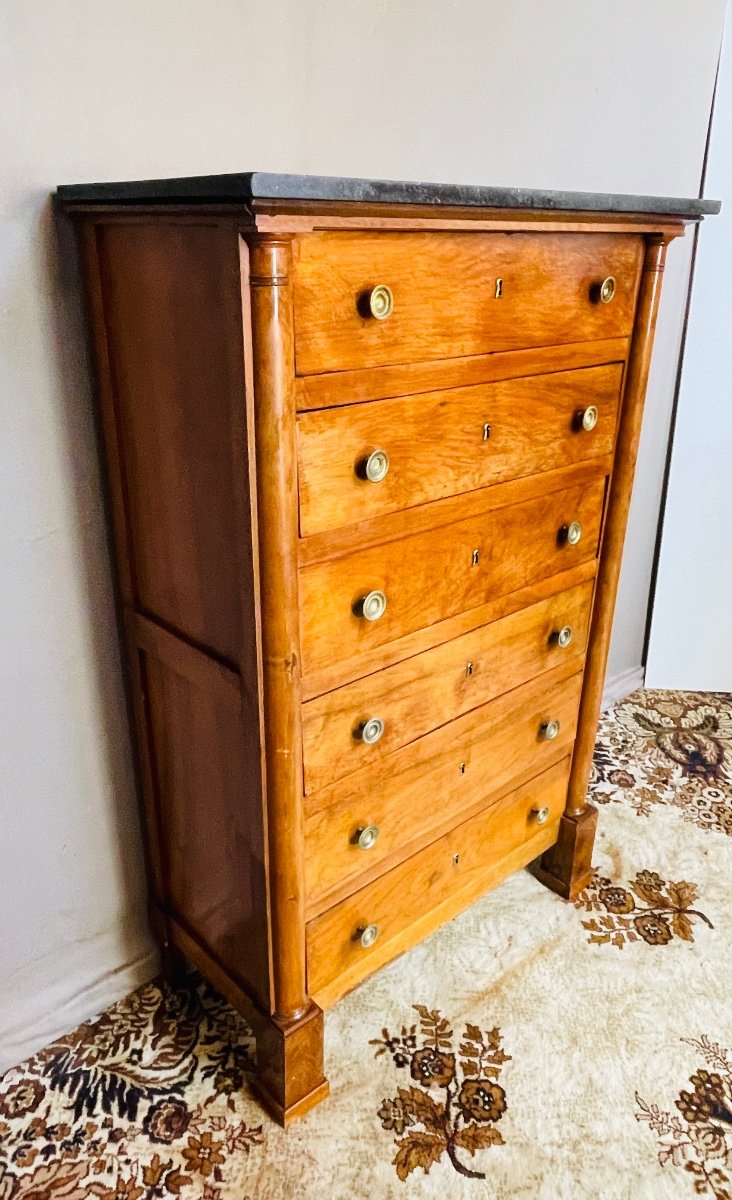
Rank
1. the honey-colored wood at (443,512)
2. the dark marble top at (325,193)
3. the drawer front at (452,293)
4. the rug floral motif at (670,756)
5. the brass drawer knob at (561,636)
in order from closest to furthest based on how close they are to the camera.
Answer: the dark marble top at (325,193)
the drawer front at (452,293)
the honey-colored wood at (443,512)
the brass drawer knob at (561,636)
the rug floral motif at (670,756)

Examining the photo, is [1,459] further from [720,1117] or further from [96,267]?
[720,1117]

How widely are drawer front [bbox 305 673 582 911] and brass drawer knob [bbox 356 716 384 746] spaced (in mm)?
68

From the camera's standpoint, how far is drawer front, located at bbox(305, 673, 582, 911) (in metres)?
1.32

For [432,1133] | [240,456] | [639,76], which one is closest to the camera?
[240,456]

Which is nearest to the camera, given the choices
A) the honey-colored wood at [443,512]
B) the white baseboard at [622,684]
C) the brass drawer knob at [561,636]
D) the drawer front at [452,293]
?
the drawer front at [452,293]

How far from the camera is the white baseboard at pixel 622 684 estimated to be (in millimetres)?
2666

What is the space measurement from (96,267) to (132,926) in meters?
1.14

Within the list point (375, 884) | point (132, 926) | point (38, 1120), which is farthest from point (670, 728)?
point (38, 1120)

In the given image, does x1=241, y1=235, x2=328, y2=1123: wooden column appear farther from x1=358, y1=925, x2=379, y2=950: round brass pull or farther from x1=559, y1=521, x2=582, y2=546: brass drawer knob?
x1=559, y1=521, x2=582, y2=546: brass drawer knob

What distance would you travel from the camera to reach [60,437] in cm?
130

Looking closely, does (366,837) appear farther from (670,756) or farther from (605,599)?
(670,756)

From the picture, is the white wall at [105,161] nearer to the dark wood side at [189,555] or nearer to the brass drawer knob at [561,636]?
the dark wood side at [189,555]

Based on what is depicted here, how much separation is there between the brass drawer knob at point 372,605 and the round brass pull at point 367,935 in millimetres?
535

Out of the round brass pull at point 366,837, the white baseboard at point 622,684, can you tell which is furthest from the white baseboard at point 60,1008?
the white baseboard at point 622,684
